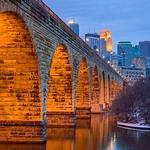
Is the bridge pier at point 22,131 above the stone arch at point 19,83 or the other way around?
the other way around

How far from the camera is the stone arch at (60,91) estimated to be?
43.2 metres

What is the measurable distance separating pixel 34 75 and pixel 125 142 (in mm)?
7861

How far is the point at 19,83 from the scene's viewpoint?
30.6m

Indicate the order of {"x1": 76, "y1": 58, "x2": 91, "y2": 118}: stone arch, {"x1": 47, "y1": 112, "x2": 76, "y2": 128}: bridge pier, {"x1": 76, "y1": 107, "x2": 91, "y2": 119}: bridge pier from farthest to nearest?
{"x1": 76, "y1": 58, "x2": 91, "y2": 118}: stone arch → {"x1": 76, "y1": 107, "x2": 91, "y2": 119}: bridge pier → {"x1": 47, "y1": 112, "x2": 76, "y2": 128}: bridge pier

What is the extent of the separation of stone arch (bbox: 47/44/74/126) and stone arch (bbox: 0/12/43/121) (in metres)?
12.0

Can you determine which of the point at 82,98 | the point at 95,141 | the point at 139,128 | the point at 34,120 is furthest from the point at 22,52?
the point at 82,98

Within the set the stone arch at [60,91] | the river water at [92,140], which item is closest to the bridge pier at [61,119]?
the stone arch at [60,91]

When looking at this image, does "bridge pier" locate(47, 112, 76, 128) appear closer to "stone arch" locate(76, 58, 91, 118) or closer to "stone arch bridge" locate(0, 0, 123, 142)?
"stone arch bridge" locate(0, 0, 123, 142)

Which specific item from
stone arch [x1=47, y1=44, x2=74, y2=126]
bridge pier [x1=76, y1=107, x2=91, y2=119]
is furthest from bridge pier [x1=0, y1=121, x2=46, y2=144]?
bridge pier [x1=76, y1=107, x2=91, y2=119]

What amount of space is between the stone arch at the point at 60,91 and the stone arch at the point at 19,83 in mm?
11986

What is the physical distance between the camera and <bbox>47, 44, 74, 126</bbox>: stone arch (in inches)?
1699

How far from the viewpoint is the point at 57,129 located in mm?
40969

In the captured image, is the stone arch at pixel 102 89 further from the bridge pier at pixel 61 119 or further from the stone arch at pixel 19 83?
the stone arch at pixel 19 83

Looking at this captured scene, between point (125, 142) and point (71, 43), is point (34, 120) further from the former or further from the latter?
point (71, 43)
